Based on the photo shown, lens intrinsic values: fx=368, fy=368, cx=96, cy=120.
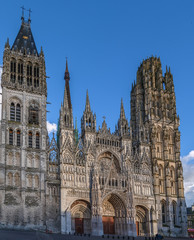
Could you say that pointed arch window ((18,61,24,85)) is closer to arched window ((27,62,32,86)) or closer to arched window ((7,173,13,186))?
arched window ((27,62,32,86))

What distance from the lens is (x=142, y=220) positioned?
6438 centimetres

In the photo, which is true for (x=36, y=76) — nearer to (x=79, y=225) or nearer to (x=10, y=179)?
(x=10, y=179)

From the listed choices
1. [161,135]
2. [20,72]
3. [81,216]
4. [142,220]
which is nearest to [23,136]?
[20,72]

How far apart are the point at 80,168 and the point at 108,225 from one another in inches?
429

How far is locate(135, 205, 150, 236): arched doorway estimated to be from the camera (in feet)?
209

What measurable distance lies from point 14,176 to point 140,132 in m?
25.7

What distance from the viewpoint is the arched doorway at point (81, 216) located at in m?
58.1

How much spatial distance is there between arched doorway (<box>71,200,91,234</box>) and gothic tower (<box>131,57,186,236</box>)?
13396 millimetres

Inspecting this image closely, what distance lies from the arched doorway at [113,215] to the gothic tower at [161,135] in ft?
24.0

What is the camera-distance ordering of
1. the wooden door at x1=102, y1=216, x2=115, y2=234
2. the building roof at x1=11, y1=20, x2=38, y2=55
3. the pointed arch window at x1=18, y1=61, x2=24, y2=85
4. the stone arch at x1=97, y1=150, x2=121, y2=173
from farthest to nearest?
the building roof at x1=11, y1=20, x2=38, y2=55 < the stone arch at x1=97, y1=150, x2=121, y2=173 < the pointed arch window at x1=18, y1=61, x2=24, y2=85 < the wooden door at x1=102, y1=216, x2=115, y2=234

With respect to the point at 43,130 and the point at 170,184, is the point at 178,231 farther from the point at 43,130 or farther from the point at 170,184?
the point at 43,130

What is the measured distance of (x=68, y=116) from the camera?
63.8 m

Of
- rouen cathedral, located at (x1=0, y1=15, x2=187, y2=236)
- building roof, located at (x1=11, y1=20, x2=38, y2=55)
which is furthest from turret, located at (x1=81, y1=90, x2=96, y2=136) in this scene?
building roof, located at (x1=11, y1=20, x2=38, y2=55)

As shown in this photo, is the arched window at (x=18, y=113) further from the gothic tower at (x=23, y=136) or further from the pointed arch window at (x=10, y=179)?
the pointed arch window at (x=10, y=179)
